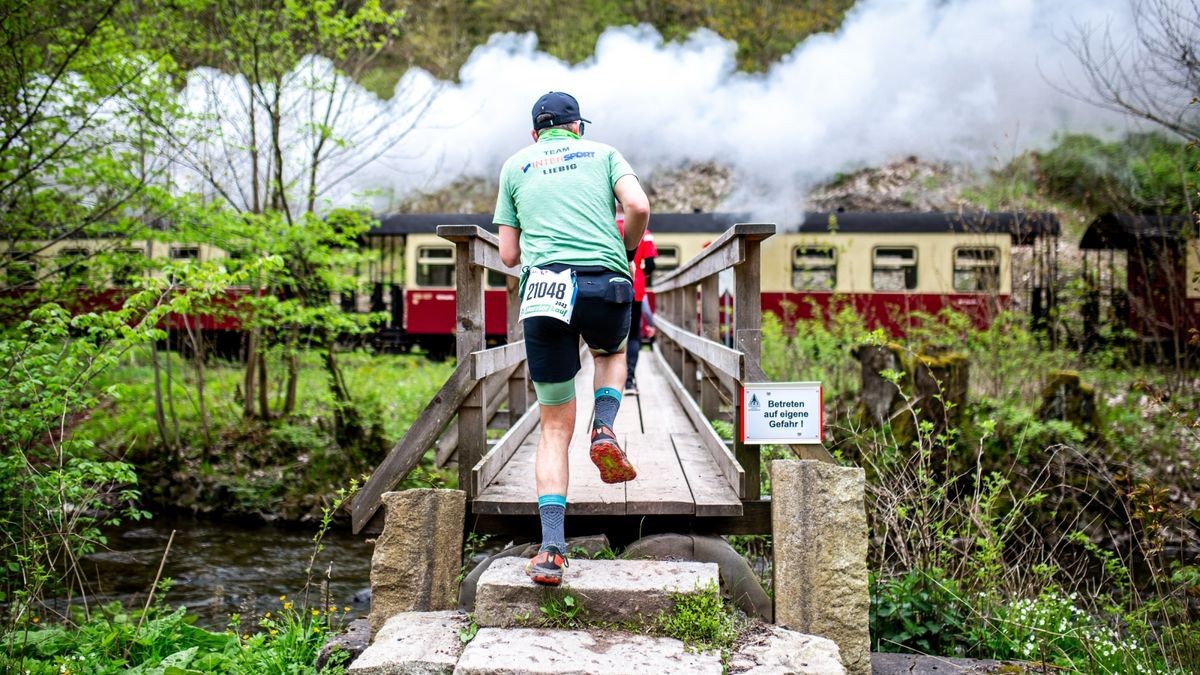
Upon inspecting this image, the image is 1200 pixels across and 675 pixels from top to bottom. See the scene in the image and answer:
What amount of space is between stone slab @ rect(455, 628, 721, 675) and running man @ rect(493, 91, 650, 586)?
0.87 ft

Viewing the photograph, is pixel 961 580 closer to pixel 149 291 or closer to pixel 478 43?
pixel 149 291

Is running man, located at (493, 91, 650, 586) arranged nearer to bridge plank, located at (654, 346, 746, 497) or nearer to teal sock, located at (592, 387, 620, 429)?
teal sock, located at (592, 387, 620, 429)

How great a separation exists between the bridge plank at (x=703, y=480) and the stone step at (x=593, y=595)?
512mm

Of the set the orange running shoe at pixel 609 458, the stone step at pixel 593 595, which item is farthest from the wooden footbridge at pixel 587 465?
the stone step at pixel 593 595

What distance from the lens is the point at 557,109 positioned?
3.46m

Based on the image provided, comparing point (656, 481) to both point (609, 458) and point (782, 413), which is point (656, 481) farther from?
point (609, 458)

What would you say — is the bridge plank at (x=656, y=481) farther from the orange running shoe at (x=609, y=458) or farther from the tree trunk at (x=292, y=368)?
the tree trunk at (x=292, y=368)

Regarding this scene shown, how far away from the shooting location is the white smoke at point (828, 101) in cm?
2366

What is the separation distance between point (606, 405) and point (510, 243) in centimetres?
75

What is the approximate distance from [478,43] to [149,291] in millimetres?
26802

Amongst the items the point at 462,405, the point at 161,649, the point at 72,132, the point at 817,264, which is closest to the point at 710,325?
the point at 462,405

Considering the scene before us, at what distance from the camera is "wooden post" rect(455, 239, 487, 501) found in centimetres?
410

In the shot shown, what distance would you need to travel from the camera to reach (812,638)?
3.40 metres

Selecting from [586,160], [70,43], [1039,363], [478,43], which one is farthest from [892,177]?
[586,160]
